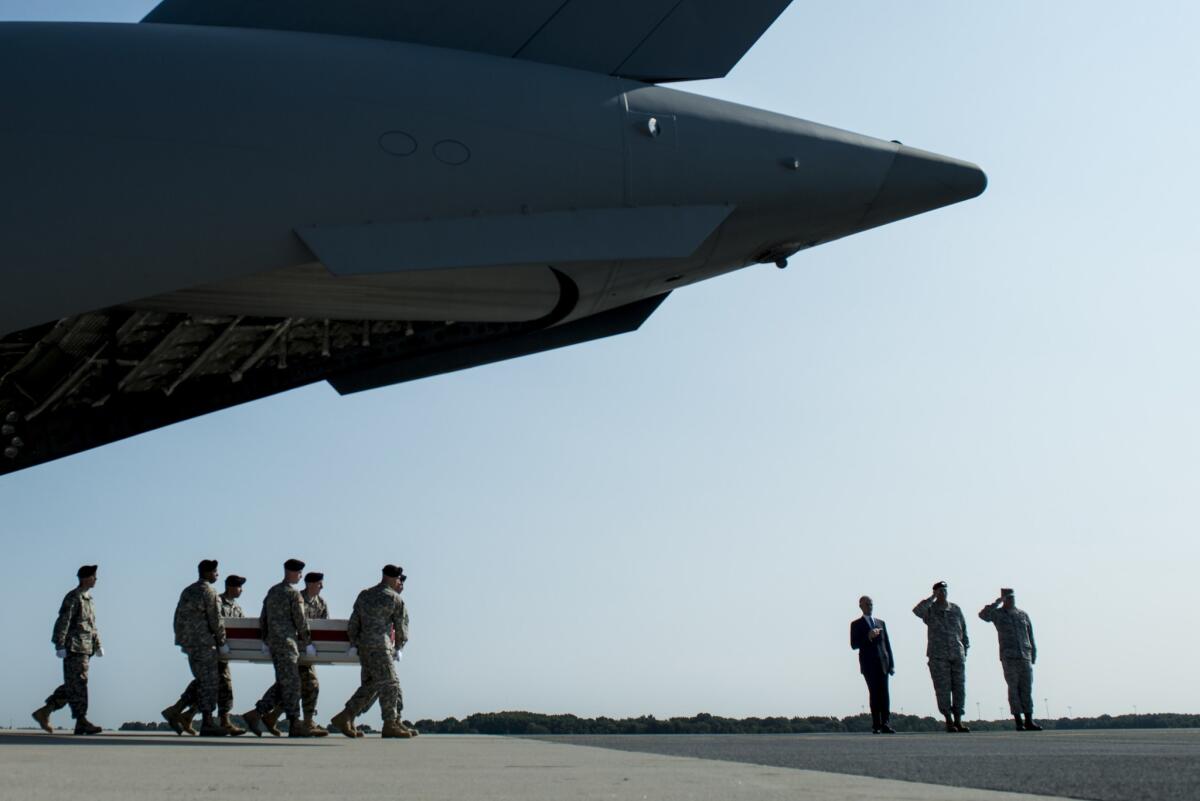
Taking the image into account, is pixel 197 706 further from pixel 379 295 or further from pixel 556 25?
pixel 556 25

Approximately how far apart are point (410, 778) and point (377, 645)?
15.1ft

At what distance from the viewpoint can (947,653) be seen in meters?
11.7

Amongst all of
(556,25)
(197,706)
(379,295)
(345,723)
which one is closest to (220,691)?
(197,706)

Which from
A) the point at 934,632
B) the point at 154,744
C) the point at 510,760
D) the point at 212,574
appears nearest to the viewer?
the point at 510,760

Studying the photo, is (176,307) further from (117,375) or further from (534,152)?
(117,375)

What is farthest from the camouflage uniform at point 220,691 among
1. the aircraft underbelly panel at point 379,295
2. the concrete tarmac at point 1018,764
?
the concrete tarmac at point 1018,764

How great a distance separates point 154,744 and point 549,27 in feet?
16.5

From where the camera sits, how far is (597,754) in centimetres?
622

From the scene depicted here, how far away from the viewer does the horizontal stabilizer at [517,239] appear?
673 centimetres

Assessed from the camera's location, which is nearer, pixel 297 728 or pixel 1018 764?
pixel 1018 764

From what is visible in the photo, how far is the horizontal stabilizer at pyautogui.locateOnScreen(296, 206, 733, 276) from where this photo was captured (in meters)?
6.73

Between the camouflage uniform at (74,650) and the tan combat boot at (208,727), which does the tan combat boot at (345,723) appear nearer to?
the tan combat boot at (208,727)

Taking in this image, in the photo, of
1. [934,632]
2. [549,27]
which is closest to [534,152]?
[549,27]

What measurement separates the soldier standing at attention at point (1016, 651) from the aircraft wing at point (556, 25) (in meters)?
6.57
